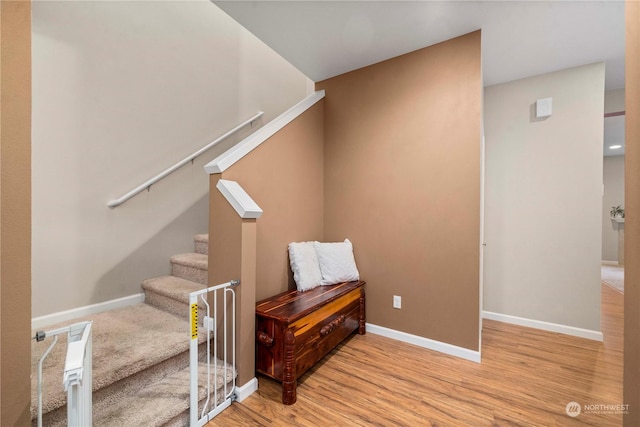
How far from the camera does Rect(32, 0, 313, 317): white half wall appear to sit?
6.80 ft

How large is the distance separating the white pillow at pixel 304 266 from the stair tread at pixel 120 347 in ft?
3.09

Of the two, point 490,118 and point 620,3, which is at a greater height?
point 620,3

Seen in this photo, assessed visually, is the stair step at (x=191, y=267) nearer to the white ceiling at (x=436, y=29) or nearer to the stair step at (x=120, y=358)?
the stair step at (x=120, y=358)

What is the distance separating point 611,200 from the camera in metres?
6.62

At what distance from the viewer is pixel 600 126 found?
2.62 metres

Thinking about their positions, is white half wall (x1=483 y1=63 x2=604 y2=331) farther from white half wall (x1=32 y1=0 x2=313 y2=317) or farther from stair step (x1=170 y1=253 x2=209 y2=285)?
white half wall (x1=32 y1=0 x2=313 y2=317)

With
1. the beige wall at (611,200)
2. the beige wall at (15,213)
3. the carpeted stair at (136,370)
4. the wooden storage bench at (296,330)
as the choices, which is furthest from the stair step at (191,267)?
the beige wall at (611,200)

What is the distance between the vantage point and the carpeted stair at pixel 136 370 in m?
1.38

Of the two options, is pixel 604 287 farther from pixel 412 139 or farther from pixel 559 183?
pixel 412 139

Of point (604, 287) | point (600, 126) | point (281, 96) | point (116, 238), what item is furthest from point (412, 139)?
point (604, 287)

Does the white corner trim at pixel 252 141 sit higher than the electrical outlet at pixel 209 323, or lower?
higher

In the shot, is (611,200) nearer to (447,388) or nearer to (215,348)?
(447,388)

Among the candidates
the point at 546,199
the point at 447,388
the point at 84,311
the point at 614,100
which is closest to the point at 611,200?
the point at 614,100

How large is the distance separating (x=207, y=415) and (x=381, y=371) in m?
1.23
